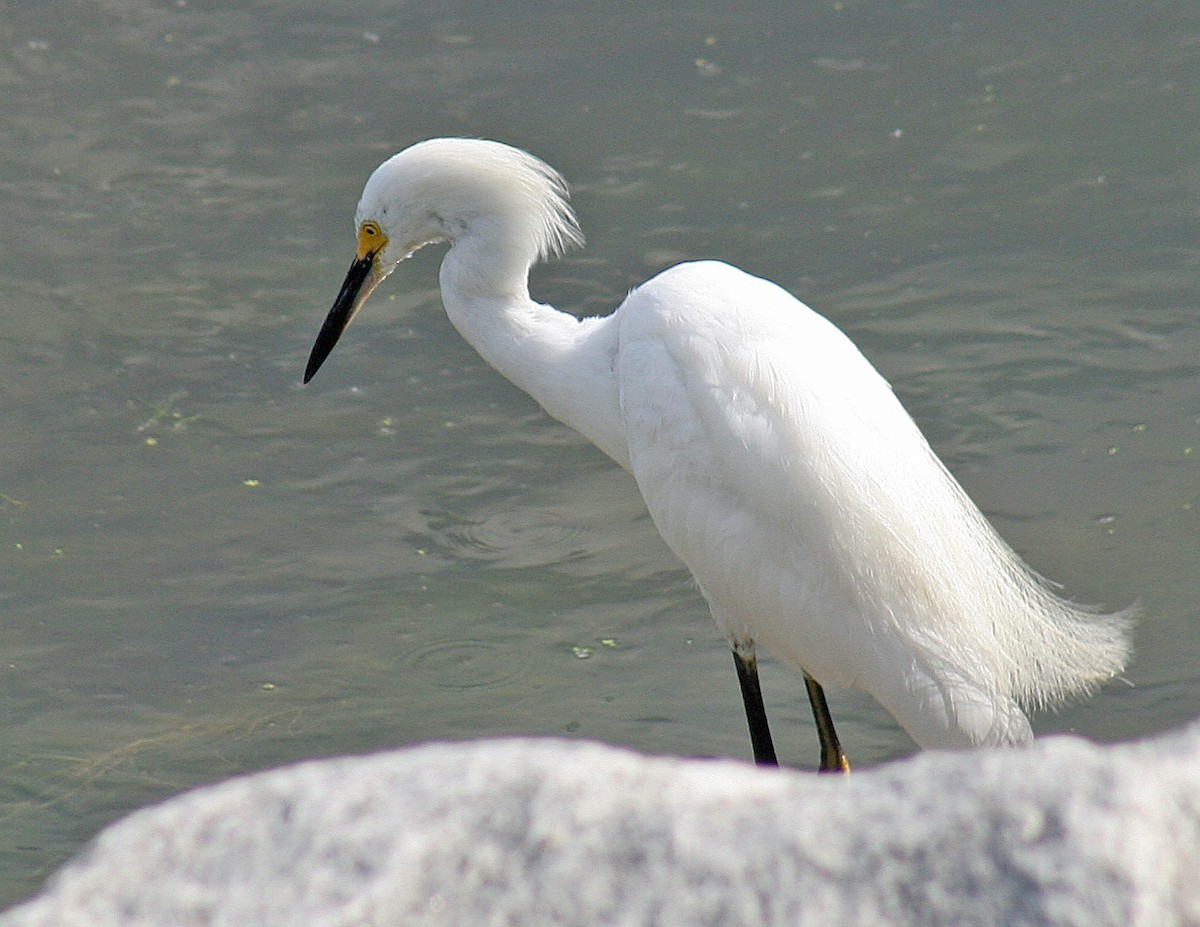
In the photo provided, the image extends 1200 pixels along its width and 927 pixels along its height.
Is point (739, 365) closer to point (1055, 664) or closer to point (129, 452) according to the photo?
point (1055, 664)

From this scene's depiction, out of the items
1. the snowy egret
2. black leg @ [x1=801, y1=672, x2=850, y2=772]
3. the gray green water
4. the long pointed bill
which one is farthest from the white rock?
the long pointed bill

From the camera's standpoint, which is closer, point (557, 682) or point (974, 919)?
point (974, 919)

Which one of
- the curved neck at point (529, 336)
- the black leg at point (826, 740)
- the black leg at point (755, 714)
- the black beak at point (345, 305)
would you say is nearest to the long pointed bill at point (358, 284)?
the black beak at point (345, 305)

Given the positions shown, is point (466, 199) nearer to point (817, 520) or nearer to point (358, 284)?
point (358, 284)

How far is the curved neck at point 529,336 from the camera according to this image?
12.8 feet

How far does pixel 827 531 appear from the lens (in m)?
3.37

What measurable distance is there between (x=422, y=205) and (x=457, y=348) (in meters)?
2.43

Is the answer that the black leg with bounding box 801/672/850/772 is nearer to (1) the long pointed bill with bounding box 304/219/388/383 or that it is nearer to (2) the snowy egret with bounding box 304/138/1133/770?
(2) the snowy egret with bounding box 304/138/1133/770

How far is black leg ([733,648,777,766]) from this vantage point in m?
3.73

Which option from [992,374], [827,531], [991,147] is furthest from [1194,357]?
[827,531]

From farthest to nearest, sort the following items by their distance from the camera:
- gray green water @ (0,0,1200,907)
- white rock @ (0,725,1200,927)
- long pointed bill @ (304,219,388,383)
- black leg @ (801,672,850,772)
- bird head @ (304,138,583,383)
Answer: gray green water @ (0,0,1200,907)
long pointed bill @ (304,219,388,383)
bird head @ (304,138,583,383)
black leg @ (801,672,850,772)
white rock @ (0,725,1200,927)

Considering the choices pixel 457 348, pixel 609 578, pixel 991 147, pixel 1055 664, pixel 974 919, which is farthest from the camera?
pixel 991 147

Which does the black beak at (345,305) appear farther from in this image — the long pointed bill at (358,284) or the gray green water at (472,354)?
the gray green water at (472,354)

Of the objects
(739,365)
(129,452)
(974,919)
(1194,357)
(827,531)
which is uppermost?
(974,919)
